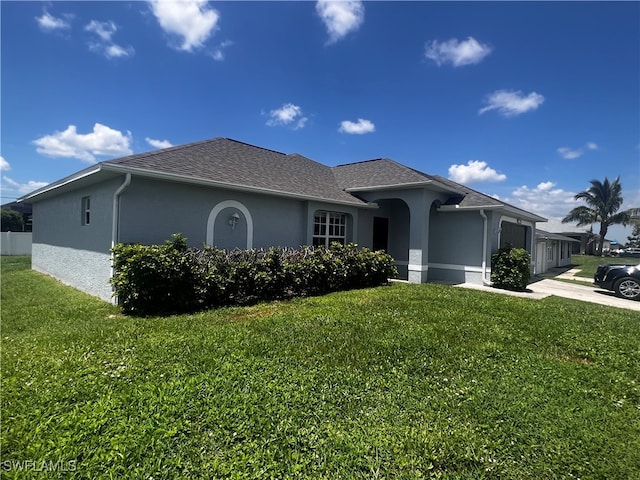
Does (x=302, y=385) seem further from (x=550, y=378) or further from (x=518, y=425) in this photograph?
(x=550, y=378)

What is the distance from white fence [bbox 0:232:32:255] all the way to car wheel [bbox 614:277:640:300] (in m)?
36.1

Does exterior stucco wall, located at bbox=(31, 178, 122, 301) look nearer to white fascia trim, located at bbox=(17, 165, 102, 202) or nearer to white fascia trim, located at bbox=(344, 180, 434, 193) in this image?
white fascia trim, located at bbox=(17, 165, 102, 202)

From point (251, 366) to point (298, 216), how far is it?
8.06 meters

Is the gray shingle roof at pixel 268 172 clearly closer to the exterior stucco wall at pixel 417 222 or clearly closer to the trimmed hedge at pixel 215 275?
the exterior stucco wall at pixel 417 222

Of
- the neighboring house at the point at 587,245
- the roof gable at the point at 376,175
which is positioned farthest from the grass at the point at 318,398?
the neighboring house at the point at 587,245

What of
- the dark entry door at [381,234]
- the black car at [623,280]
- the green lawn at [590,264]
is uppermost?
the dark entry door at [381,234]

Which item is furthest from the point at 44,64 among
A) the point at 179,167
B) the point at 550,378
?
the point at 550,378

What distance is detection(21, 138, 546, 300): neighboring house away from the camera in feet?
26.8

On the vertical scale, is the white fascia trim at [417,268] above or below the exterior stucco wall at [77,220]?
below

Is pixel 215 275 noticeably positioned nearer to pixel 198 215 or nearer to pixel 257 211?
pixel 198 215

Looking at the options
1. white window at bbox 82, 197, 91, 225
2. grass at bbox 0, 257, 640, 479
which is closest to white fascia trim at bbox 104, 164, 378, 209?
grass at bbox 0, 257, 640, 479

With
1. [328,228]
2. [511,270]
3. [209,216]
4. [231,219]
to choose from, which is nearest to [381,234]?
[328,228]

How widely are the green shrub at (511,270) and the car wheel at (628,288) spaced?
368cm

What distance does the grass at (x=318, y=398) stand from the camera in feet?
8.73
